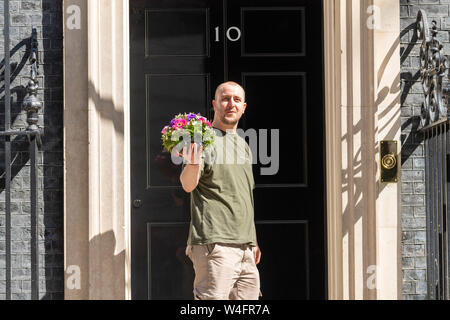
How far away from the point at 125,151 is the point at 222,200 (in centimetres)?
111

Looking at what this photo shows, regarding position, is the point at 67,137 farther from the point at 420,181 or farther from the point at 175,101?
the point at 420,181

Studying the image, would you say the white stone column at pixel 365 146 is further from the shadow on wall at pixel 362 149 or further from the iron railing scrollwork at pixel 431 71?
the iron railing scrollwork at pixel 431 71

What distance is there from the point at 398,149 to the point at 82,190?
7.50ft

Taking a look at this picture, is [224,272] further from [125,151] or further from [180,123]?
[125,151]

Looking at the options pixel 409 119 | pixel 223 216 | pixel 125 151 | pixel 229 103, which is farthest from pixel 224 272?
pixel 409 119

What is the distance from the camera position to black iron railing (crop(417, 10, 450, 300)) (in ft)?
15.6

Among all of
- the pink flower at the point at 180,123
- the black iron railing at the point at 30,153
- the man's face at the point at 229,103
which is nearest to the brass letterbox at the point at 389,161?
the man's face at the point at 229,103

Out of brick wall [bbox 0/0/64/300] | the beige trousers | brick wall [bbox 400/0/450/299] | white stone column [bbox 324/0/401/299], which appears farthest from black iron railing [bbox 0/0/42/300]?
brick wall [bbox 400/0/450/299]

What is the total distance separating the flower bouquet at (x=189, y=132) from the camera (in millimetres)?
4129

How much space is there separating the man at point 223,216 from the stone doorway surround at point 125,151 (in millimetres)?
883

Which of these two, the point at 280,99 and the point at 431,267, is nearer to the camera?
the point at 431,267

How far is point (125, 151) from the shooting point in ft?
17.0

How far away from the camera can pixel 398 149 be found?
5121 mm

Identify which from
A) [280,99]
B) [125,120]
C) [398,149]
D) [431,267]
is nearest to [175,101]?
[125,120]
